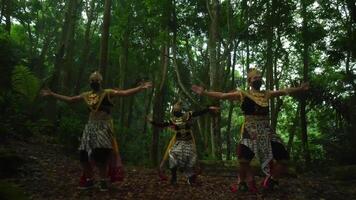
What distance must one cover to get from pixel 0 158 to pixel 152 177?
3.47m

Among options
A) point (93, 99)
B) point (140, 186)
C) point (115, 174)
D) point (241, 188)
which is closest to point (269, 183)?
point (241, 188)

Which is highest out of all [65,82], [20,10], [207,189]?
[20,10]

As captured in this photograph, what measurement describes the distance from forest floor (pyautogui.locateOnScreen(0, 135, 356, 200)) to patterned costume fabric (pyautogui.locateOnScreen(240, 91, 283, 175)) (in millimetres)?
695

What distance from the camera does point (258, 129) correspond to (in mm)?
7945

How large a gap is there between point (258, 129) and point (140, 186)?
2.48 meters

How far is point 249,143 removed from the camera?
26.0ft

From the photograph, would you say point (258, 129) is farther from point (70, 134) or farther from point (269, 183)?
point (70, 134)

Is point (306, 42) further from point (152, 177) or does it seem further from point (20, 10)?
point (20, 10)

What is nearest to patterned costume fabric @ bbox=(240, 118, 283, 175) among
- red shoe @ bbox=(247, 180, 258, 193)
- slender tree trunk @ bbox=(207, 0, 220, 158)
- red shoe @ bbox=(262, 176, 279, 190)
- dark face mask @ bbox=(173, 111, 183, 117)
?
red shoe @ bbox=(262, 176, 279, 190)

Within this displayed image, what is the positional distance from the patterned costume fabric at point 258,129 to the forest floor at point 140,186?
70 centimetres

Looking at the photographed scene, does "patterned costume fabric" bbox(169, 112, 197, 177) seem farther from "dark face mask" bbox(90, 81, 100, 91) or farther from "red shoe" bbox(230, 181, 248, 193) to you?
"dark face mask" bbox(90, 81, 100, 91)

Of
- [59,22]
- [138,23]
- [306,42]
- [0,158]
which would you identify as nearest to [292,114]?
[306,42]

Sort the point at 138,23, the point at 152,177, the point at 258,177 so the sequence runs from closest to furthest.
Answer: the point at 152,177
the point at 258,177
the point at 138,23

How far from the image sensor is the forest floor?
→ 290 inches
